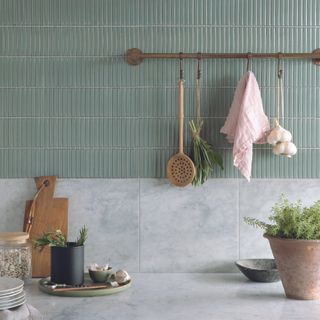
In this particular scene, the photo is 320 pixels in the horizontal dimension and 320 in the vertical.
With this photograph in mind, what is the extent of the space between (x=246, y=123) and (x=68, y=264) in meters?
0.79

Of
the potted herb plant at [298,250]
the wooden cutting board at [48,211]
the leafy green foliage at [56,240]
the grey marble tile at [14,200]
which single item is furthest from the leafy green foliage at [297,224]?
the grey marble tile at [14,200]

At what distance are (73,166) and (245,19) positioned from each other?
854 mm

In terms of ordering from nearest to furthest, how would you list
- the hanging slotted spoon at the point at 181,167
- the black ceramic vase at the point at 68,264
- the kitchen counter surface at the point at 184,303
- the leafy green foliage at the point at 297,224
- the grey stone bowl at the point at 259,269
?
the kitchen counter surface at the point at 184,303 → the leafy green foliage at the point at 297,224 → the black ceramic vase at the point at 68,264 → the grey stone bowl at the point at 259,269 → the hanging slotted spoon at the point at 181,167

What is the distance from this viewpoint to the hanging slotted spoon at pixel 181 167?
212 centimetres

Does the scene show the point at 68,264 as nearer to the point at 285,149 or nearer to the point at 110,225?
the point at 110,225

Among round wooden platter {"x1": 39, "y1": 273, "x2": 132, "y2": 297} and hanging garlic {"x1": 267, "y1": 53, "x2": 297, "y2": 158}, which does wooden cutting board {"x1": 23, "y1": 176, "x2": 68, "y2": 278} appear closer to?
round wooden platter {"x1": 39, "y1": 273, "x2": 132, "y2": 297}

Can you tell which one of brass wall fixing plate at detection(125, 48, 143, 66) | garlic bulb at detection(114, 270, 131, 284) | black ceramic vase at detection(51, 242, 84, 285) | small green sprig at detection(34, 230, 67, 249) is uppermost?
brass wall fixing plate at detection(125, 48, 143, 66)

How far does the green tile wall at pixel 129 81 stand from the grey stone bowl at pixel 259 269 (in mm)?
324

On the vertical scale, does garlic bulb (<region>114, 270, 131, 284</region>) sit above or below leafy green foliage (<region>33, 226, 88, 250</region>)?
below

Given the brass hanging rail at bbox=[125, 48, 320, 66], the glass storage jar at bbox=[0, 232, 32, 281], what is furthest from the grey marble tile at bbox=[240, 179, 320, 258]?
the glass storage jar at bbox=[0, 232, 32, 281]

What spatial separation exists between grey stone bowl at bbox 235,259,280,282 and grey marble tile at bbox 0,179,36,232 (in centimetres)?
82

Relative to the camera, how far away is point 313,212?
1780 mm

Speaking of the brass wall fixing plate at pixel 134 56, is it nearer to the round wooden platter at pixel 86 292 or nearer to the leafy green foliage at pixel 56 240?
the leafy green foliage at pixel 56 240

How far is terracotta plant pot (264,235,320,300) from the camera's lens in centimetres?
172
